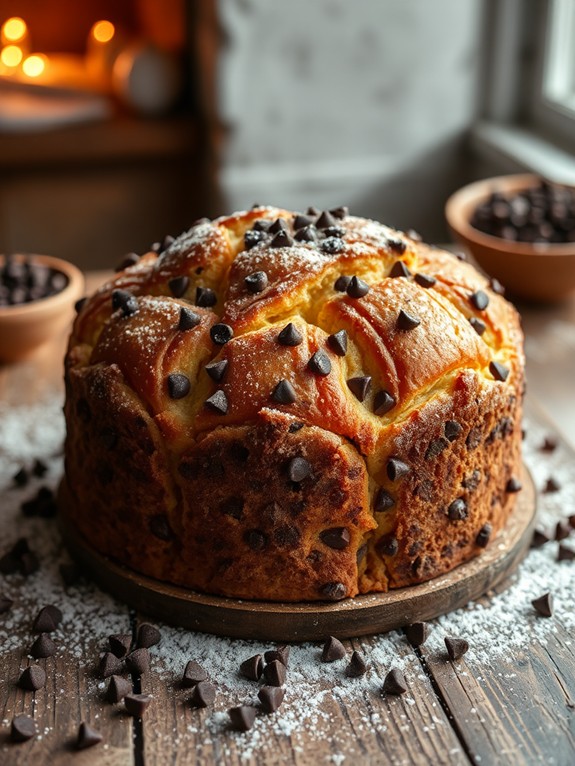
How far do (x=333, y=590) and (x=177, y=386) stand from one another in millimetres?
318

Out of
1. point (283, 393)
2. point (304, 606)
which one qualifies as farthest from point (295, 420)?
point (304, 606)

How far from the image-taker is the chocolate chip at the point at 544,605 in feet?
4.10

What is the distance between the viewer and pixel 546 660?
1174mm

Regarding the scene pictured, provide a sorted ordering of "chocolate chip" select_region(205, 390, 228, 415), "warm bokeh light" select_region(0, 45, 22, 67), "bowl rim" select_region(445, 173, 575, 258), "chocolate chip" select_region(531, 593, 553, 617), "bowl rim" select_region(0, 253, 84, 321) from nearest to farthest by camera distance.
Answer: "chocolate chip" select_region(205, 390, 228, 415)
"chocolate chip" select_region(531, 593, 553, 617)
"bowl rim" select_region(0, 253, 84, 321)
"bowl rim" select_region(445, 173, 575, 258)
"warm bokeh light" select_region(0, 45, 22, 67)

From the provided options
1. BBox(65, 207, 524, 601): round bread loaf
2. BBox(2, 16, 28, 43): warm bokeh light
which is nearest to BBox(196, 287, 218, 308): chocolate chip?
BBox(65, 207, 524, 601): round bread loaf

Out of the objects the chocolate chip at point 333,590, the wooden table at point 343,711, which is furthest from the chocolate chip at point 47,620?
the chocolate chip at point 333,590

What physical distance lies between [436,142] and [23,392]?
6.86ft

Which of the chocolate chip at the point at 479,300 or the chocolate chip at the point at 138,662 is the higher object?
the chocolate chip at the point at 479,300

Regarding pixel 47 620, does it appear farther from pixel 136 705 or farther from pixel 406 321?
pixel 406 321

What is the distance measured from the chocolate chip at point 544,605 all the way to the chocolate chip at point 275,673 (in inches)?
14.0

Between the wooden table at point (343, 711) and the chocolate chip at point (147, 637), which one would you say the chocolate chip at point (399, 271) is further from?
the chocolate chip at point (147, 637)

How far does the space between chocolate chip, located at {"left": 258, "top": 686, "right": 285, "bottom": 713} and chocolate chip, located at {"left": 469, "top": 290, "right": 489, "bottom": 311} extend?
0.57m

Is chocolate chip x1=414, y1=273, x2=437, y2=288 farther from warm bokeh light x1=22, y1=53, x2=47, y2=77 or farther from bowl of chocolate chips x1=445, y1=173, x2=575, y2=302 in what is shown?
warm bokeh light x1=22, y1=53, x2=47, y2=77

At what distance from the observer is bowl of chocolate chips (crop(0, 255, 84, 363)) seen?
1883 millimetres
